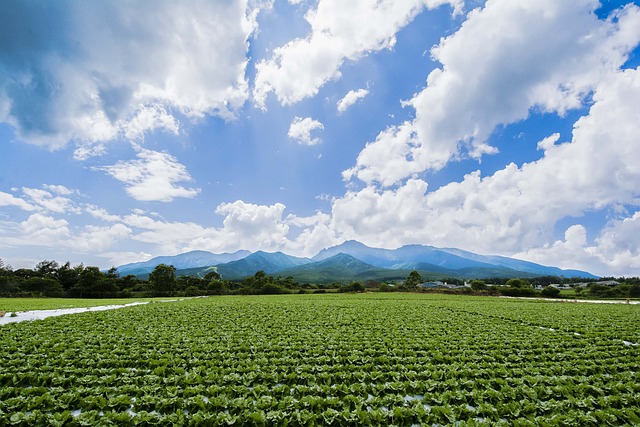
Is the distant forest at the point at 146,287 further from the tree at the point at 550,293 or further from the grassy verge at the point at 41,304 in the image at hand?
the grassy verge at the point at 41,304

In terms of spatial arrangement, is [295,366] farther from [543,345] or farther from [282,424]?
[543,345]

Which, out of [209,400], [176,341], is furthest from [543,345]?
[176,341]

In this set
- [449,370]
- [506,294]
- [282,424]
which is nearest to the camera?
[282,424]

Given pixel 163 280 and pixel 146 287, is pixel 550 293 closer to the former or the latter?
pixel 163 280

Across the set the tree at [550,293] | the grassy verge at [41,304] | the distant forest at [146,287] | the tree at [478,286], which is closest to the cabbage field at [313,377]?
the grassy verge at [41,304]

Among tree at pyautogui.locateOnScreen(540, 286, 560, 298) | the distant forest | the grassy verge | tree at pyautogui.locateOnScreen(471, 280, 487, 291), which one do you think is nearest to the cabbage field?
the grassy verge

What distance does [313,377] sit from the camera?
9602 mm

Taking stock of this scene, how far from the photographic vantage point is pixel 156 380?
9.29 meters

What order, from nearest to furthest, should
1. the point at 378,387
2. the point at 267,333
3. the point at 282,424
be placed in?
the point at 282,424 < the point at 378,387 < the point at 267,333

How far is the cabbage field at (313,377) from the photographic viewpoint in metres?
7.25

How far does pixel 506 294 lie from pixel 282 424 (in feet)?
250

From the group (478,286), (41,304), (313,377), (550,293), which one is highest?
(313,377)

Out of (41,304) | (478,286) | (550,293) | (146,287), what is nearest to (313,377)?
(41,304)

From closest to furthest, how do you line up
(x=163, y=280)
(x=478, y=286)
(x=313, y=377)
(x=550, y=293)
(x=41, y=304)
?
(x=313, y=377)
(x=41, y=304)
(x=550, y=293)
(x=163, y=280)
(x=478, y=286)
